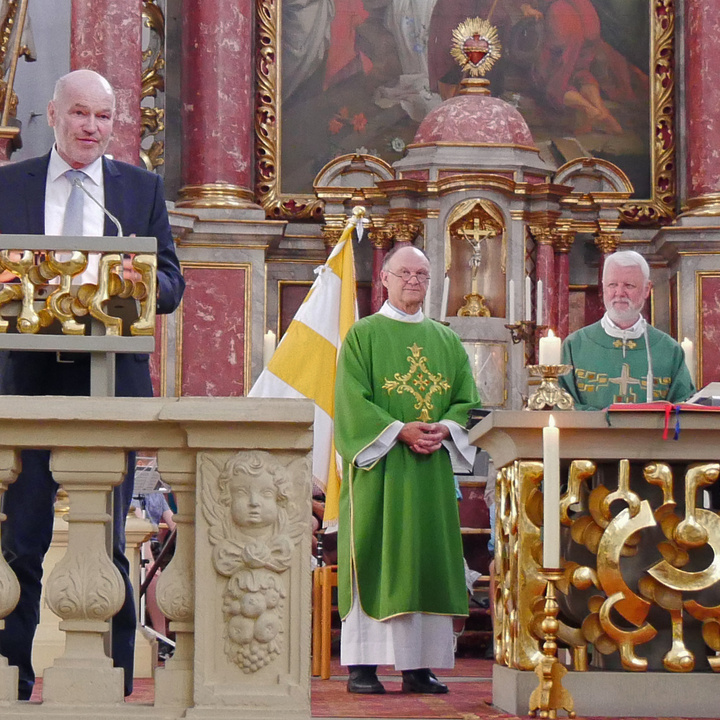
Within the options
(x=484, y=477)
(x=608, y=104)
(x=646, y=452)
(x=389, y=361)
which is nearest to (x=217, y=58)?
(x=608, y=104)

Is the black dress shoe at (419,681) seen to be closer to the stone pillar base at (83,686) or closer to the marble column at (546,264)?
the stone pillar base at (83,686)

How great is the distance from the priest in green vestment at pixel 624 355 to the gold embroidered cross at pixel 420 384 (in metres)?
0.46

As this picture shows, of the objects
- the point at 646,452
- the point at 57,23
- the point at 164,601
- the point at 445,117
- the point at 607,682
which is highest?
the point at 57,23

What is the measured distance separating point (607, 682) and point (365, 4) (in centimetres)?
741

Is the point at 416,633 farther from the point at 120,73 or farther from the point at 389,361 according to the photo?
the point at 120,73

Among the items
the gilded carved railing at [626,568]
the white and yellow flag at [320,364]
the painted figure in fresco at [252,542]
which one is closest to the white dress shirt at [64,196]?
the painted figure in fresco at [252,542]

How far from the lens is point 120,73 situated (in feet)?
31.3

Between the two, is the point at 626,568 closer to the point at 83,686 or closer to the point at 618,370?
the point at 618,370

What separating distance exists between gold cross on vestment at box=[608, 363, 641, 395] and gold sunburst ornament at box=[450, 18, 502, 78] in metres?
5.08

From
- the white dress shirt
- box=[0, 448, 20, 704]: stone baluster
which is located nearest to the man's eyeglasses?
the white dress shirt

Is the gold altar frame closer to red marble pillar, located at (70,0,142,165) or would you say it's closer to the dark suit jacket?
red marble pillar, located at (70,0,142,165)

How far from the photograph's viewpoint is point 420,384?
574 centimetres

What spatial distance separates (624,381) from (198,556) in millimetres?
2707

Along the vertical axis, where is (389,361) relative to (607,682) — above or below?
above
